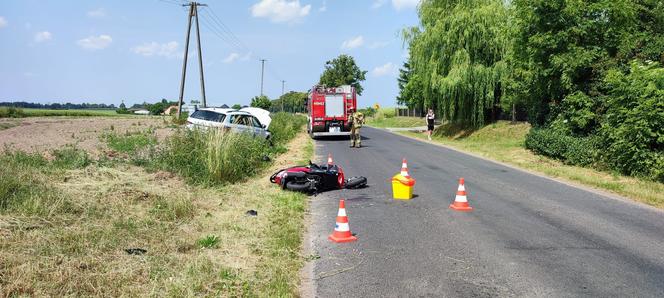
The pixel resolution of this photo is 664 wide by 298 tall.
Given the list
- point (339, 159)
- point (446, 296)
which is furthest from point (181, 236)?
point (339, 159)

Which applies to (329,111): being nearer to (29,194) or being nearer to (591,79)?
(591,79)

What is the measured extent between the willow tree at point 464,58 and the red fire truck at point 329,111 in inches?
217

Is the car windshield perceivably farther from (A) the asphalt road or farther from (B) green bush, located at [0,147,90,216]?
(B) green bush, located at [0,147,90,216]

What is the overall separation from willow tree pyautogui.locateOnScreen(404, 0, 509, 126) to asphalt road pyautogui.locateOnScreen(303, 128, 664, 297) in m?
17.3

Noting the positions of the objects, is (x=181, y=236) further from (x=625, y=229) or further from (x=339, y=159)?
(x=339, y=159)

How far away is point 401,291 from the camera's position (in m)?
4.64

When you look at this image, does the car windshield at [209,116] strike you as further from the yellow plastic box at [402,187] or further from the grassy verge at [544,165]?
the yellow plastic box at [402,187]

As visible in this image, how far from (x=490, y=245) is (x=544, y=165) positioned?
33.9ft

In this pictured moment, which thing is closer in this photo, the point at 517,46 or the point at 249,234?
the point at 249,234

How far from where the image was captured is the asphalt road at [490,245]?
15.8ft

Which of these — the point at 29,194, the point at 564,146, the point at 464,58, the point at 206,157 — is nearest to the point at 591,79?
the point at 564,146

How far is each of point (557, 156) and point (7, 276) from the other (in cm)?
1638

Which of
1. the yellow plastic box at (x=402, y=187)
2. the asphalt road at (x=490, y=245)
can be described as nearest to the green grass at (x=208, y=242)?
the asphalt road at (x=490, y=245)

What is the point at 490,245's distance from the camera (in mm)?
6238
